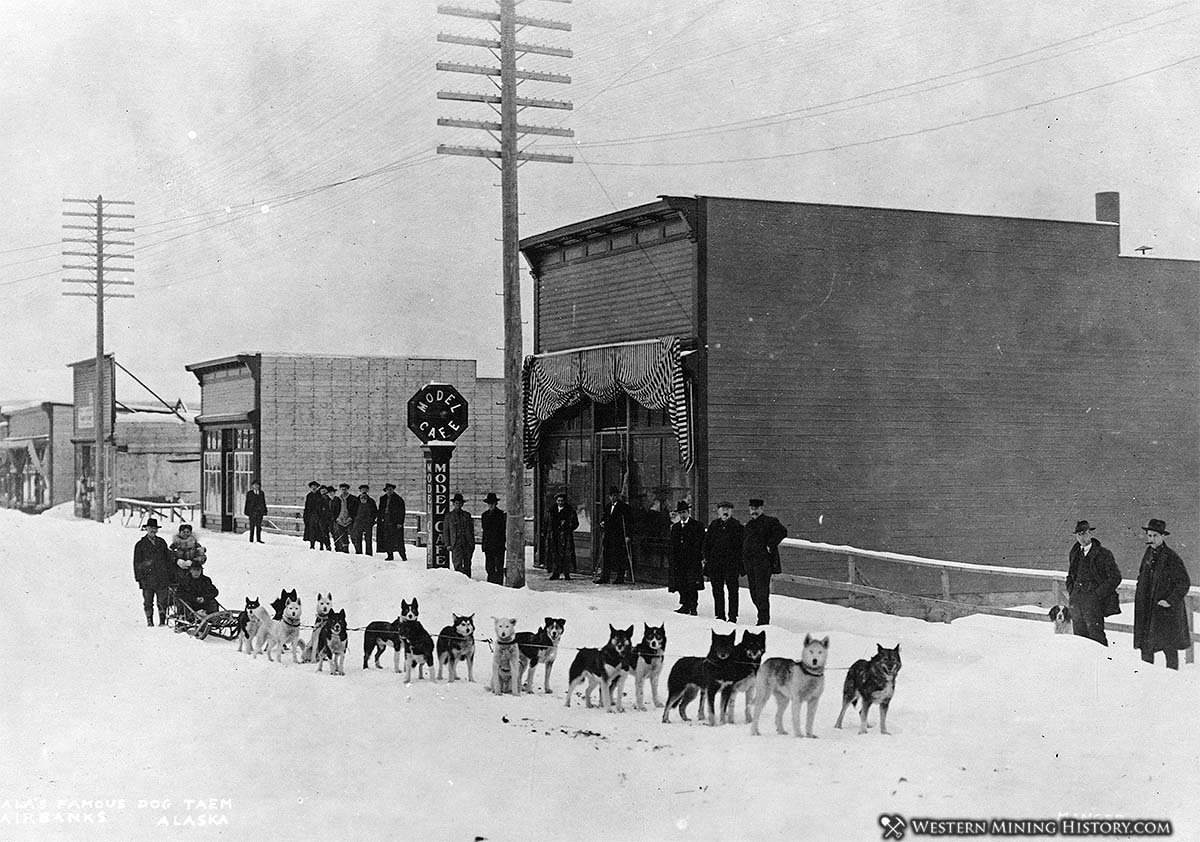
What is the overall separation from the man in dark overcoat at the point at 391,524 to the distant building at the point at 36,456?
1241 inches

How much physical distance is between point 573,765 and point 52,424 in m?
46.2

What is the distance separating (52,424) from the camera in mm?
48781

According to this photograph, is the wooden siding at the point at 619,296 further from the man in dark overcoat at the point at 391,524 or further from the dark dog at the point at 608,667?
the dark dog at the point at 608,667

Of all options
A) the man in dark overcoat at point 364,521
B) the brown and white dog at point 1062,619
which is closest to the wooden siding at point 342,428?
the man in dark overcoat at point 364,521

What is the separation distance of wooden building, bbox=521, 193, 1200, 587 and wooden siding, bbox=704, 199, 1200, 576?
0.12 feet

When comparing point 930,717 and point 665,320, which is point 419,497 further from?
point 930,717

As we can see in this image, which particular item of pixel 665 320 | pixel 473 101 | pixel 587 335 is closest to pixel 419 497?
pixel 587 335

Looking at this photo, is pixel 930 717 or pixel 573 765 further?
pixel 930 717

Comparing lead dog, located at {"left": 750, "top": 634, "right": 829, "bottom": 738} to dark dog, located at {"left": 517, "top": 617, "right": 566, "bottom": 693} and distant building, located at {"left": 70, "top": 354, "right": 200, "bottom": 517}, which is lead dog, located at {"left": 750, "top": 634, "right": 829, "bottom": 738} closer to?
dark dog, located at {"left": 517, "top": 617, "right": 566, "bottom": 693}

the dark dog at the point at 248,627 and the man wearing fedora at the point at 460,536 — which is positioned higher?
the man wearing fedora at the point at 460,536

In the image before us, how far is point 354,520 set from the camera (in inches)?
951

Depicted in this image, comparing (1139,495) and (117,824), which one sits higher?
(1139,495)

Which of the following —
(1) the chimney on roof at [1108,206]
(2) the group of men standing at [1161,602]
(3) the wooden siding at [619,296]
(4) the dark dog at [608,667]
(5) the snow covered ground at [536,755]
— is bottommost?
(5) the snow covered ground at [536,755]

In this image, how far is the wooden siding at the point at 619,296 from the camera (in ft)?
63.4
